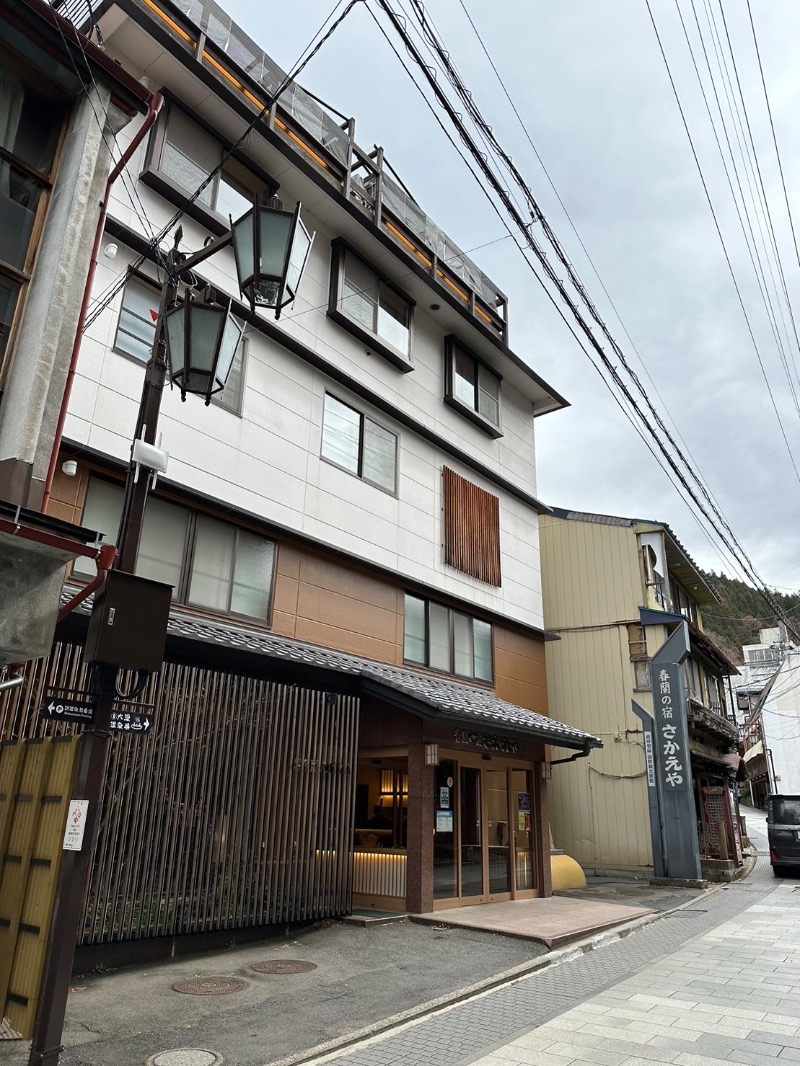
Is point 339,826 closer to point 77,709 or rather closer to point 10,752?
point 10,752

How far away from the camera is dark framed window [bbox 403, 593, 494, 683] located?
15.7 m

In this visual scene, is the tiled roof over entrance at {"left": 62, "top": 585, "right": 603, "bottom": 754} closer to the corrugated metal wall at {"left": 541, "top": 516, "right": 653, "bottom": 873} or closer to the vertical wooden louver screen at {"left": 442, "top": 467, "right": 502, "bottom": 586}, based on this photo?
the vertical wooden louver screen at {"left": 442, "top": 467, "right": 502, "bottom": 586}

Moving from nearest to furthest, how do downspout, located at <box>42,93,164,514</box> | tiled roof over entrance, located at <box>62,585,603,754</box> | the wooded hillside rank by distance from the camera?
downspout, located at <box>42,93,164,514</box>, tiled roof over entrance, located at <box>62,585,603,754</box>, the wooded hillside

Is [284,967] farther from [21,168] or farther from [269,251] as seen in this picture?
[21,168]

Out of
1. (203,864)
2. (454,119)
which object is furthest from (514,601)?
(454,119)

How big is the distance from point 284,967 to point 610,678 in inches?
581

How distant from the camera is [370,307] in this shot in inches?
623

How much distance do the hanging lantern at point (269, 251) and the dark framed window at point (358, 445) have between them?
7.64 m

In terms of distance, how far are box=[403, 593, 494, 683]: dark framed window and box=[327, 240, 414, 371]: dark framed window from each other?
5472 millimetres

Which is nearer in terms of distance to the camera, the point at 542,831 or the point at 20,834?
the point at 20,834

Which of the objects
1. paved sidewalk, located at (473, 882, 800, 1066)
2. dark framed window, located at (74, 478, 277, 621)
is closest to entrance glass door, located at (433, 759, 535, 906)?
paved sidewalk, located at (473, 882, 800, 1066)

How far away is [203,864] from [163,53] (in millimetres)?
12116

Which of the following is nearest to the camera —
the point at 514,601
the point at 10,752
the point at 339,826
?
the point at 10,752

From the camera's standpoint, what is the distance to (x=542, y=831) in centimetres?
1523
